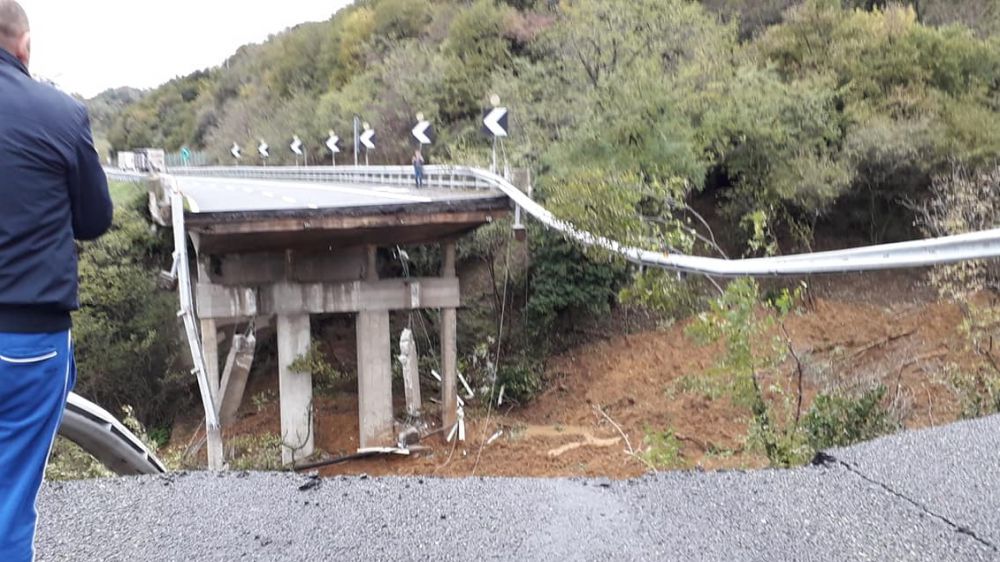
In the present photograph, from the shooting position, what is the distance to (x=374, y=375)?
16.8 m

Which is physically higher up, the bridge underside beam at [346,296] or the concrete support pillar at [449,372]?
the bridge underside beam at [346,296]

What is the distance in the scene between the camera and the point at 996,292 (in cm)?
1225

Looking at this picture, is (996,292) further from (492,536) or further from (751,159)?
(492,536)

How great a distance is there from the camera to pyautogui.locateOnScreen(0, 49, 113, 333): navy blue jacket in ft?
7.12

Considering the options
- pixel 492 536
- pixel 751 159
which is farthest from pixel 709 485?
pixel 751 159

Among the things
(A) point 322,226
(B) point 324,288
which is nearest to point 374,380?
(B) point 324,288

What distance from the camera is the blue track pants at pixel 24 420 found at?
7.08 ft

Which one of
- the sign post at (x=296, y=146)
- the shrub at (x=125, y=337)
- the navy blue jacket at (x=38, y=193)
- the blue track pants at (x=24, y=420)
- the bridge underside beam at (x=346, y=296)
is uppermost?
the navy blue jacket at (x=38, y=193)

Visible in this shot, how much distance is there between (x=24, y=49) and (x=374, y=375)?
14.8 meters

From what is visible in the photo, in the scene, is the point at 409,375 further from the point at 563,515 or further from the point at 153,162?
the point at 563,515

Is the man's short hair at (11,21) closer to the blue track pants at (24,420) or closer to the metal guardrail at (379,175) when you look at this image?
the blue track pants at (24,420)

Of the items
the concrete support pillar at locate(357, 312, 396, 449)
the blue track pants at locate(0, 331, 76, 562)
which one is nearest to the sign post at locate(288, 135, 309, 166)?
the concrete support pillar at locate(357, 312, 396, 449)

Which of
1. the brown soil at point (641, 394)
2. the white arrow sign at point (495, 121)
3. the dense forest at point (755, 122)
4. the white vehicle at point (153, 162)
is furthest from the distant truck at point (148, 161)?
the white arrow sign at point (495, 121)

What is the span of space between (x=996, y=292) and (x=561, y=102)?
46.1 feet
